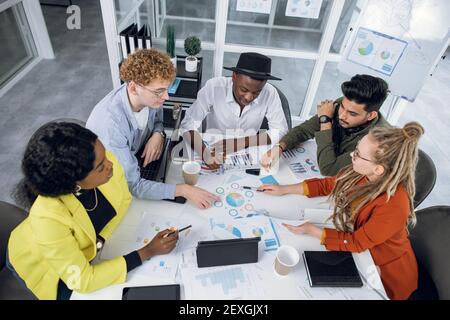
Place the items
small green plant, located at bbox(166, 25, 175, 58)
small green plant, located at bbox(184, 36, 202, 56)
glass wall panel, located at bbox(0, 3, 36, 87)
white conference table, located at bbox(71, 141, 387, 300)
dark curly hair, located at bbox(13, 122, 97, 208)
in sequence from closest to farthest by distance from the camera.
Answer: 1. dark curly hair, located at bbox(13, 122, 97, 208)
2. white conference table, located at bbox(71, 141, 387, 300)
3. small green plant, located at bbox(166, 25, 175, 58)
4. small green plant, located at bbox(184, 36, 202, 56)
5. glass wall panel, located at bbox(0, 3, 36, 87)

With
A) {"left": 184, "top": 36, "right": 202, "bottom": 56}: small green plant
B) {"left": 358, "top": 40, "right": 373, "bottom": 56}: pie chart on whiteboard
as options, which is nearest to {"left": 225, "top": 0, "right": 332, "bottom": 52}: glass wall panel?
{"left": 184, "top": 36, "right": 202, "bottom": 56}: small green plant

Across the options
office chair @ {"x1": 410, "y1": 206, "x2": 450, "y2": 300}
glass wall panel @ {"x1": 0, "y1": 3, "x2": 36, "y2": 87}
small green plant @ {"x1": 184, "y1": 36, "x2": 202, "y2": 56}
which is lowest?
glass wall panel @ {"x1": 0, "y1": 3, "x2": 36, "y2": 87}

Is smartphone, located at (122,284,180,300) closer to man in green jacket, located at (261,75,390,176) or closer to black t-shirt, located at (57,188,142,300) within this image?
black t-shirt, located at (57,188,142,300)

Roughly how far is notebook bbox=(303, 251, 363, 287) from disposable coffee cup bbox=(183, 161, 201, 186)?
61 cm

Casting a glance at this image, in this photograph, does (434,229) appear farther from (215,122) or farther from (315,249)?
(215,122)

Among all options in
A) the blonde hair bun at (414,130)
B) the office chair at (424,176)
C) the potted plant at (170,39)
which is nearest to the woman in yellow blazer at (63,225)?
the blonde hair bun at (414,130)

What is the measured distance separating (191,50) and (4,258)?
6.95ft

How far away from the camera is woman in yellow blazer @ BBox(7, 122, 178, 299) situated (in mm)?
1021

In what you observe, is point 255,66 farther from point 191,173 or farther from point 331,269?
A: point 331,269

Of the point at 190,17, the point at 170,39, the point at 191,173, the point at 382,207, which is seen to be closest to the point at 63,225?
the point at 191,173

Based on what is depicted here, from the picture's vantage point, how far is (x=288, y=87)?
3791 millimetres

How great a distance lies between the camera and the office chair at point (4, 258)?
1298mm

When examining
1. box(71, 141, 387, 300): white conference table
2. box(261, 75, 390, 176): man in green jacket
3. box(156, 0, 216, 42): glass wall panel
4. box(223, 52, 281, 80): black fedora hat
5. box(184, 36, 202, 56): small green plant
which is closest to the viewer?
box(71, 141, 387, 300): white conference table
